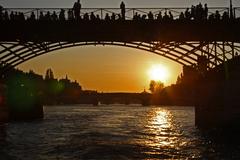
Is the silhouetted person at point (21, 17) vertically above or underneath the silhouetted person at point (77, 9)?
underneath

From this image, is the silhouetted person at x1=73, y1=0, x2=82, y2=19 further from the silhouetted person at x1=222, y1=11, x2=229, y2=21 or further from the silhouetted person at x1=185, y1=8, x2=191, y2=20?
the silhouetted person at x1=222, y1=11, x2=229, y2=21

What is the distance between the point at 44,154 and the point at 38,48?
1758 cm

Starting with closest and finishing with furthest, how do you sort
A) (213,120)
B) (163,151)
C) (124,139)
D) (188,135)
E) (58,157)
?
(58,157)
(163,151)
(124,139)
(188,135)
(213,120)

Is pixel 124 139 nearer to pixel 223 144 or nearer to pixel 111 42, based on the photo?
pixel 223 144

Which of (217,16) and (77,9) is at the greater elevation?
(77,9)

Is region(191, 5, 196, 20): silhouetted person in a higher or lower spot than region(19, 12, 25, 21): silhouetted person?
higher

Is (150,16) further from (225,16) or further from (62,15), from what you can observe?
(62,15)

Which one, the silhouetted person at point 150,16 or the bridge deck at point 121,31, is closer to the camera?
the silhouetted person at point 150,16

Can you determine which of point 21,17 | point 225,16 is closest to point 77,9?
point 21,17

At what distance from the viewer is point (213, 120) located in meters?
41.5

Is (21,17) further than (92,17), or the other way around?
(92,17)

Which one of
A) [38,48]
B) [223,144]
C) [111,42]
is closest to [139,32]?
[111,42]

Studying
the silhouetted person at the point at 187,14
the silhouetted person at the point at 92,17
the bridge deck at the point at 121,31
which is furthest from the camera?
the bridge deck at the point at 121,31

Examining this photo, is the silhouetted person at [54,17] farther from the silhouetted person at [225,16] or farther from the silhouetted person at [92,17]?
the silhouetted person at [225,16]
